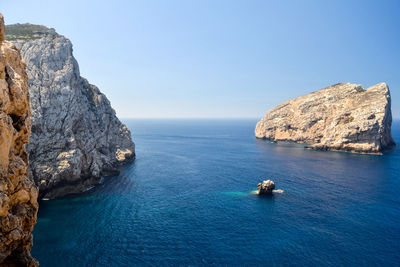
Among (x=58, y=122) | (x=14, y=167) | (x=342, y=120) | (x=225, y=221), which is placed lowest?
(x=225, y=221)

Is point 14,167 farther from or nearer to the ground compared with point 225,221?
farther from the ground

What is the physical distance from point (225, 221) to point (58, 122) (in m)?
55.2

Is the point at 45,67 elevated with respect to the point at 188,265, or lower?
elevated

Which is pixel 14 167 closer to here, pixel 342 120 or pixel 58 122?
pixel 58 122

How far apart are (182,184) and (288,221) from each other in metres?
37.4

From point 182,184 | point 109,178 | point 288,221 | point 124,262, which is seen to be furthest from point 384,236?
point 109,178

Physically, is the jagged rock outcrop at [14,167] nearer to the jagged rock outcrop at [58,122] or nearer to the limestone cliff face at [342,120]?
the jagged rock outcrop at [58,122]

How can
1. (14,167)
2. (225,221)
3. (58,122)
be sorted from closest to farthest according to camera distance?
1. (14,167)
2. (225,221)
3. (58,122)

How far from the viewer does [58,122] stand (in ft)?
232

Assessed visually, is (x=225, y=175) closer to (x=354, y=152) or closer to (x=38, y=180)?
(x=38, y=180)

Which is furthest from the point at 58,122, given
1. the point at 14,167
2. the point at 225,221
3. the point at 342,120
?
the point at 342,120

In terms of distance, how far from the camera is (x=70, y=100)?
247ft

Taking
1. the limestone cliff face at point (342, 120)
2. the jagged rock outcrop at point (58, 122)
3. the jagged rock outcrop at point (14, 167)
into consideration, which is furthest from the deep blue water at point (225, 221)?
the limestone cliff face at point (342, 120)

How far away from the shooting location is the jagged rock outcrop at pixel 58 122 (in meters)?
65.5
